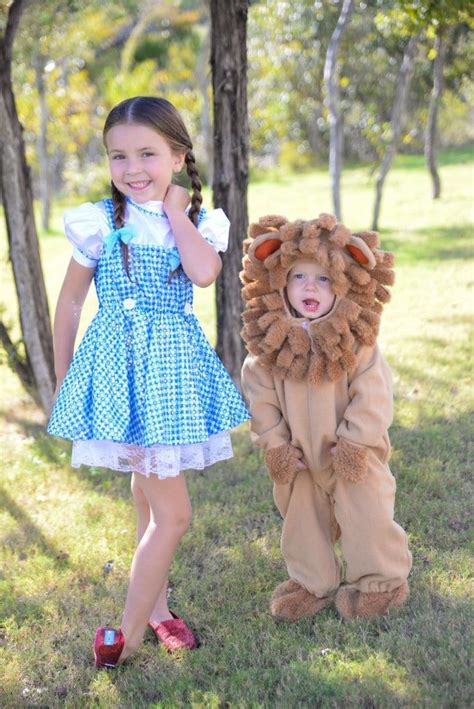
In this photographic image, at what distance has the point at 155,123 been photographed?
265 centimetres

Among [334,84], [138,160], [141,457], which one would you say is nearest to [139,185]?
[138,160]

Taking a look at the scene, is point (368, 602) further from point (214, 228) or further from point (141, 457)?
point (214, 228)

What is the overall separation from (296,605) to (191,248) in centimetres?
132

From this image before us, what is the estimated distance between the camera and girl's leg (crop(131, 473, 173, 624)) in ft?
9.83

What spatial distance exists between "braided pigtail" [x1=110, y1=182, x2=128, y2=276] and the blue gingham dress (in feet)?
0.06

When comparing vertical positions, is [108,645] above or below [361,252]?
below

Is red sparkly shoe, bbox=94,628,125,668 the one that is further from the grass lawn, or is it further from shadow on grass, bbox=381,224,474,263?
shadow on grass, bbox=381,224,474,263

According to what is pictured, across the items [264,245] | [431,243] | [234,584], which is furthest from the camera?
[431,243]

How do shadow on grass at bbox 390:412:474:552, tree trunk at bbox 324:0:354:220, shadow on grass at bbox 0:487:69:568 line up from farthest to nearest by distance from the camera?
tree trunk at bbox 324:0:354:220, shadow on grass at bbox 0:487:69:568, shadow on grass at bbox 390:412:474:552

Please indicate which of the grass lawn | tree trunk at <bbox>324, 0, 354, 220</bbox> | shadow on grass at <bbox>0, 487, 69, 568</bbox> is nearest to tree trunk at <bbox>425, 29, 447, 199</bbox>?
tree trunk at <bbox>324, 0, 354, 220</bbox>

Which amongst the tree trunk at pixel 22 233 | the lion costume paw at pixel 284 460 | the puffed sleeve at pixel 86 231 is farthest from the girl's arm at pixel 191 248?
the tree trunk at pixel 22 233

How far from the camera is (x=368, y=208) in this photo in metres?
13.8

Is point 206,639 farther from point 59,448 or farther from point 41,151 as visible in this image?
point 41,151

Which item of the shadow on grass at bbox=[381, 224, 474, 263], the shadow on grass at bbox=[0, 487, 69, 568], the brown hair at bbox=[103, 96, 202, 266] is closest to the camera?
the brown hair at bbox=[103, 96, 202, 266]
